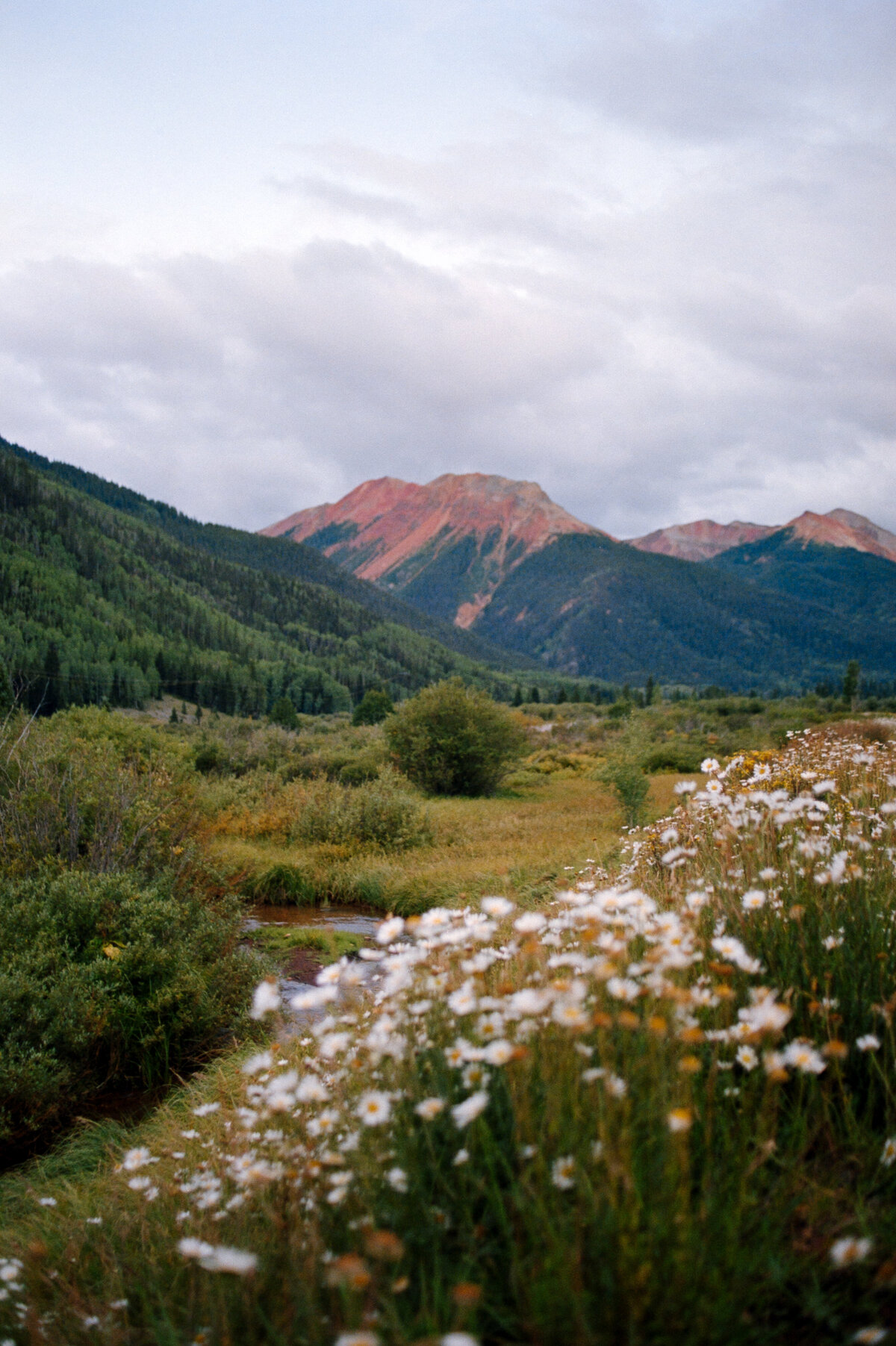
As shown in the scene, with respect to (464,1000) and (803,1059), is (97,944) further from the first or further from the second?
(803,1059)

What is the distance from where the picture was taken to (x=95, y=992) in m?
6.21

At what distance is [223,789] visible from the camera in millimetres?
19875

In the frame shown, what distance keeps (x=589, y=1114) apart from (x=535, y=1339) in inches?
20.5

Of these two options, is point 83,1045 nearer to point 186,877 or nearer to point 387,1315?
point 186,877

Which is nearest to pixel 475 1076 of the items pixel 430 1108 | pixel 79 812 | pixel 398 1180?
pixel 430 1108

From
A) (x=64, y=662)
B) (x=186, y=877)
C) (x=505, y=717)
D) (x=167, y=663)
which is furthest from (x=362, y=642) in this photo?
(x=186, y=877)

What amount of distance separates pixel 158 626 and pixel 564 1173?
132631mm

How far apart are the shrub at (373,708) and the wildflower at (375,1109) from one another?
51606 millimetres

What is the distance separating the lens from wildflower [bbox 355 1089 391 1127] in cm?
212

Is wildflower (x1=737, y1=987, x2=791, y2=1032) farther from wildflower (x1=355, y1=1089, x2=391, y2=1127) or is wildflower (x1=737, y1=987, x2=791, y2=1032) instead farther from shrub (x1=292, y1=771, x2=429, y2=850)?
shrub (x1=292, y1=771, x2=429, y2=850)

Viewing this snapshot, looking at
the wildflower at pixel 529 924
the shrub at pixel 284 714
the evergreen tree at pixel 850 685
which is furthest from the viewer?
the evergreen tree at pixel 850 685

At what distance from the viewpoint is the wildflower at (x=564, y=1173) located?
5.88 feet

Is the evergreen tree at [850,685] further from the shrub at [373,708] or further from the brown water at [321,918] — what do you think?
the brown water at [321,918]

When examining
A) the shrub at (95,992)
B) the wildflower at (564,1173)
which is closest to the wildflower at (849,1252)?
the wildflower at (564,1173)
